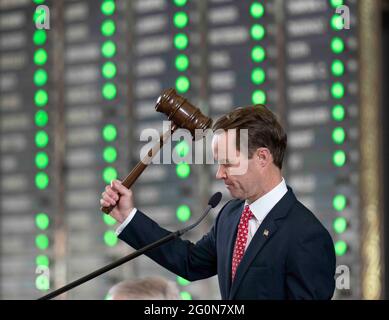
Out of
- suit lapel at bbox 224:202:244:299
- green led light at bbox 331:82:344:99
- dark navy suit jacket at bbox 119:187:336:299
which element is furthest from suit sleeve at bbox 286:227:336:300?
green led light at bbox 331:82:344:99

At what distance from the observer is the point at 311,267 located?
1.11 m

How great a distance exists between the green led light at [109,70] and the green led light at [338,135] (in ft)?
2.46

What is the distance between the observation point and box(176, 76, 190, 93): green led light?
2271mm

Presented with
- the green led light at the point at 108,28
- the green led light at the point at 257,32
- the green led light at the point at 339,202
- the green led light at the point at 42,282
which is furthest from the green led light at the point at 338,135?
the green led light at the point at 42,282

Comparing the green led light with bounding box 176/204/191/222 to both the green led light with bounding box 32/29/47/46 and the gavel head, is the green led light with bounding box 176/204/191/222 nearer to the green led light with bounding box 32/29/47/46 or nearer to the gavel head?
the green led light with bounding box 32/29/47/46

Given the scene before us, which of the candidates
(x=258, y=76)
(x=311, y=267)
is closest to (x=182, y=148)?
(x=258, y=76)

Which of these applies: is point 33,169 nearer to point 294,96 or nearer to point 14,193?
point 14,193

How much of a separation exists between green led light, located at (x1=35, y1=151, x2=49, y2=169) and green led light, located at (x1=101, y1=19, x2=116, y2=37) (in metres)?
0.45

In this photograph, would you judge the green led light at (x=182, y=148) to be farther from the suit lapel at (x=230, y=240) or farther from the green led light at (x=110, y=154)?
the suit lapel at (x=230, y=240)

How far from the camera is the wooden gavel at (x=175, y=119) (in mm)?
1165

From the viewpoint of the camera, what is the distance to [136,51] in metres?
2.35

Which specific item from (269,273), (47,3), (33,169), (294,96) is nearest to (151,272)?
(33,169)

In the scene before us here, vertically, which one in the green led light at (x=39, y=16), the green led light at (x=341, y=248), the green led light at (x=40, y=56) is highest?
the green led light at (x=39, y=16)
